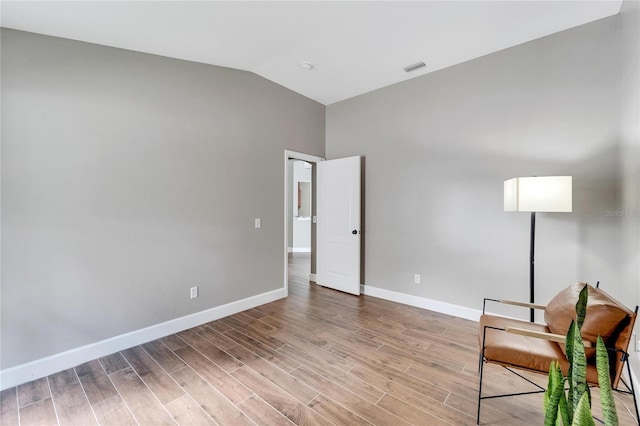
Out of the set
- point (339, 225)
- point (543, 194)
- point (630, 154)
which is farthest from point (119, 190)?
point (630, 154)

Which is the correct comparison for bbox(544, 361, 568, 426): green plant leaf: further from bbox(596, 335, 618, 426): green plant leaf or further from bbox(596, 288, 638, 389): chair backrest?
bbox(596, 288, 638, 389): chair backrest

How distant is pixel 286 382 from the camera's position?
215cm

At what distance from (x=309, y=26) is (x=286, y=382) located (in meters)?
3.05

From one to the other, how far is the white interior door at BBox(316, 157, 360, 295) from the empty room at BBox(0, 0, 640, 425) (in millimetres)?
445

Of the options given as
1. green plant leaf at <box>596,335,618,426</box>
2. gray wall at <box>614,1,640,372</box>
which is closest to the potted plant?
green plant leaf at <box>596,335,618,426</box>

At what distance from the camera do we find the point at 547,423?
1036 millimetres

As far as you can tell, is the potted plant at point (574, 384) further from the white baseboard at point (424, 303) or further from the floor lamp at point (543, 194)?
the white baseboard at point (424, 303)

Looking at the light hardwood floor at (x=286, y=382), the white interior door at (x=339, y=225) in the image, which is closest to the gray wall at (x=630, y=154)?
the light hardwood floor at (x=286, y=382)

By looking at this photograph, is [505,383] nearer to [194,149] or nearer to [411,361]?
[411,361]

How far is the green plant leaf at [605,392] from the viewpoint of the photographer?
843 millimetres

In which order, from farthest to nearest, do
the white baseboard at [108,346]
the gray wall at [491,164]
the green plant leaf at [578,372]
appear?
the gray wall at [491,164]
the white baseboard at [108,346]
the green plant leaf at [578,372]

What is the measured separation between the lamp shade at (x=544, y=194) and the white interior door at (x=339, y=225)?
2.08 meters

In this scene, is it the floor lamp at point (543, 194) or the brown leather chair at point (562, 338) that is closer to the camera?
the brown leather chair at point (562, 338)

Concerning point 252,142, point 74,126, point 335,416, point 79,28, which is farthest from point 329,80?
point 335,416
